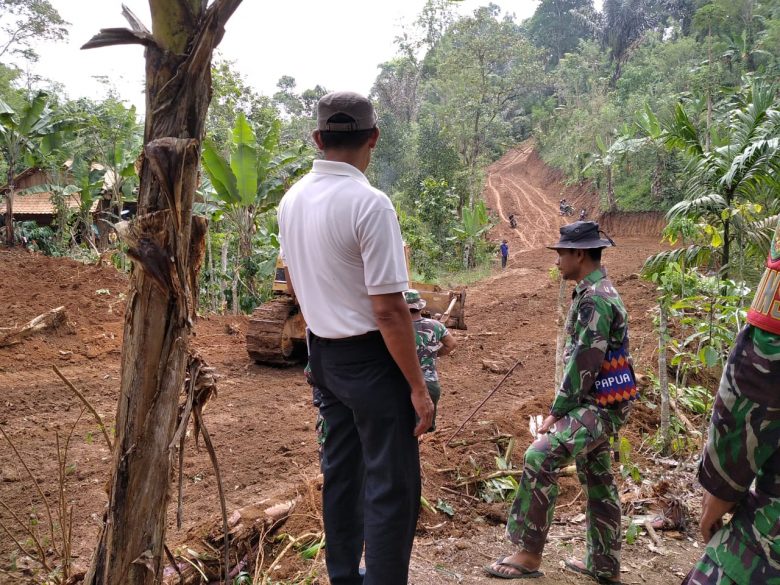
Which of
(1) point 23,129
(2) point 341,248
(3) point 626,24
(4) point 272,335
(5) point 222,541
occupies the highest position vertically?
(3) point 626,24

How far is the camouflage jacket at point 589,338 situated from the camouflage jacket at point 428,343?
101 cm

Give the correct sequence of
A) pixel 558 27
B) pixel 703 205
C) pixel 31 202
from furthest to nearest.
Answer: pixel 558 27 → pixel 31 202 → pixel 703 205

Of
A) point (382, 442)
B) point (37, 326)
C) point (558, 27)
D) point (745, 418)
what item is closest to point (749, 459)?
point (745, 418)

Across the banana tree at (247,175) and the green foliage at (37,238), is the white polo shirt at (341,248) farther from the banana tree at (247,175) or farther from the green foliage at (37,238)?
the green foliage at (37,238)

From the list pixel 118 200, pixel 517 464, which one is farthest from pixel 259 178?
pixel 517 464

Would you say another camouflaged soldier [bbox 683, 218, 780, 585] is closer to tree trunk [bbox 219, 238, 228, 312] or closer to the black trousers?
the black trousers

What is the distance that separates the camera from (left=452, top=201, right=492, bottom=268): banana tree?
67.9 ft

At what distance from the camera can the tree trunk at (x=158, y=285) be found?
1.72 m

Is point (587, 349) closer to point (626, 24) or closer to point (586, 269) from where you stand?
point (586, 269)

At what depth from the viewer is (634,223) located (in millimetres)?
29516

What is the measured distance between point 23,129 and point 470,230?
13.2m

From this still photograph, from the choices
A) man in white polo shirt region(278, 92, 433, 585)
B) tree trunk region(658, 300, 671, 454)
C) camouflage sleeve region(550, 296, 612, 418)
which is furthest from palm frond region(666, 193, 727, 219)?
man in white polo shirt region(278, 92, 433, 585)

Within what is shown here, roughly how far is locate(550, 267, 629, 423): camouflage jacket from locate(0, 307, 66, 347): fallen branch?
27.6ft

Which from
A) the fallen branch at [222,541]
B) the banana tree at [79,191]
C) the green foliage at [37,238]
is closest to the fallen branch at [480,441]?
the fallen branch at [222,541]
